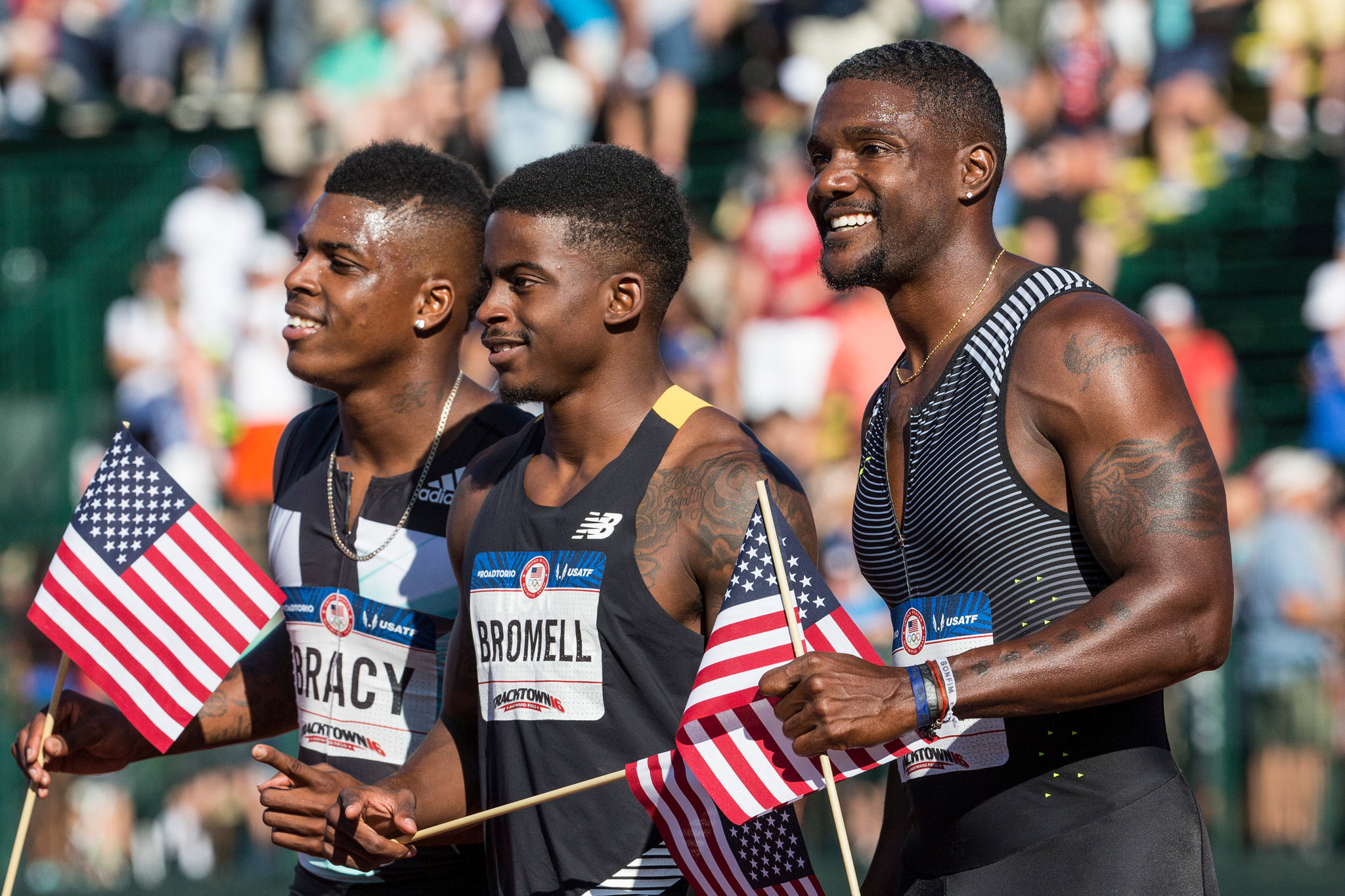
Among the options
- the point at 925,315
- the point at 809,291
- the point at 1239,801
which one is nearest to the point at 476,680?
the point at 925,315

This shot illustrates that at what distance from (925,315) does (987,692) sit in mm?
991

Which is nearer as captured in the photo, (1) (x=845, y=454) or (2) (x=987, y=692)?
(2) (x=987, y=692)

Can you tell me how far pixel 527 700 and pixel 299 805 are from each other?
579mm

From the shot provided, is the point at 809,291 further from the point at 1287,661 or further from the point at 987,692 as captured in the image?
the point at 987,692

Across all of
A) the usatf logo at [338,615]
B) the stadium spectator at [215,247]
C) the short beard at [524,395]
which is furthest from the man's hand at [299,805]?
the stadium spectator at [215,247]

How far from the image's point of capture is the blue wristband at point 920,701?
2848 millimetres

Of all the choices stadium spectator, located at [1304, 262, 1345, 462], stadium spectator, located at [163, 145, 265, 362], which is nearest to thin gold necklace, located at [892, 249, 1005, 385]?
stadium spectator, located at [1304, 262, 1345, 462]

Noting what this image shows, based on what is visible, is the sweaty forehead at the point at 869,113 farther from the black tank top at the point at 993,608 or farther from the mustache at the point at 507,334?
the mustache at the point at 507,334

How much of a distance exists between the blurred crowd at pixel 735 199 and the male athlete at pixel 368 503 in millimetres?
4478

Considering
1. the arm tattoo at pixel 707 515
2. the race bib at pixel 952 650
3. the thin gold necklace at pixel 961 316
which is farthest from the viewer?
the arm tattoo at pixel 707 515

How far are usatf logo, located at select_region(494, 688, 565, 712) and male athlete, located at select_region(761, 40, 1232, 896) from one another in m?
0.77

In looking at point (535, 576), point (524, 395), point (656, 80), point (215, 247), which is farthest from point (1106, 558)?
point (215, 247)

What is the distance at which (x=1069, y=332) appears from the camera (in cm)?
313

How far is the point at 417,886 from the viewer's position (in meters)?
4.30
